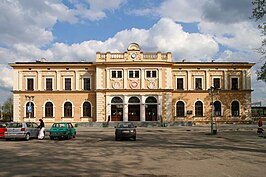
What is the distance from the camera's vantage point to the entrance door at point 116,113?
56531 mm

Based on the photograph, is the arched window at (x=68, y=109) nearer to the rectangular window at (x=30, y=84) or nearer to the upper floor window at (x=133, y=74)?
the rectangular window at (x=30, y=84)

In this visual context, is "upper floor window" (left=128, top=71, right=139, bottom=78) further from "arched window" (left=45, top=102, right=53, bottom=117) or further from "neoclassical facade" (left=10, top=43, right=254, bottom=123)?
"arched window" (left=45, top=102, right=53, bottom=117)

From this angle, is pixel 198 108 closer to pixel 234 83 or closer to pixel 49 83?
pixel 234 83

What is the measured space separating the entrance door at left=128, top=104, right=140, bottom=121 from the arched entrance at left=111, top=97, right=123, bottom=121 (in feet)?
5.00

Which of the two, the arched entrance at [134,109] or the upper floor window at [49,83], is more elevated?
the upper floor window at [49,83]

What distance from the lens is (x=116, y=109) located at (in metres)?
56.6

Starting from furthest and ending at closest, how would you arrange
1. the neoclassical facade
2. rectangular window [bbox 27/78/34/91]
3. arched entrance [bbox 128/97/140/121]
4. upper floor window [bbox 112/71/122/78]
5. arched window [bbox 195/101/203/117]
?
arched window [bbox 195/101/203/117]
rectangular window [bbox 27/78/34/91]
arched entrance [bbox 128/97/140/121]
upper floor window [bbox 112/71/122/78]
the neoclassical facade

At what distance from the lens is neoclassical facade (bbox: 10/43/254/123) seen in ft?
185

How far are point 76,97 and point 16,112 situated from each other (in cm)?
1044

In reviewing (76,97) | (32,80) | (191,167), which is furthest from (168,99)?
(191,167)

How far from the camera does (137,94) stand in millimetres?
56250

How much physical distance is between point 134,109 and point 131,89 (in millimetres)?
3593

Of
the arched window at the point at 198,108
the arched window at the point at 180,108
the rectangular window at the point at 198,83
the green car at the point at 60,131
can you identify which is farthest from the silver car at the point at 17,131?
the rectangular window at the point at 198,83

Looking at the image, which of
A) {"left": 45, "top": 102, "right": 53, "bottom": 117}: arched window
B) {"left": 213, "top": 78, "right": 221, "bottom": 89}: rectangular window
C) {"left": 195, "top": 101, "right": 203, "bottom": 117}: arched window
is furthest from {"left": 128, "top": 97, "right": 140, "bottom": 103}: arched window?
{"left": 213, "top": 78, "right": 221, "bottom": 89}: rectangular window
